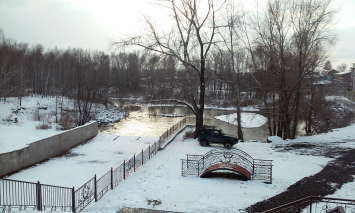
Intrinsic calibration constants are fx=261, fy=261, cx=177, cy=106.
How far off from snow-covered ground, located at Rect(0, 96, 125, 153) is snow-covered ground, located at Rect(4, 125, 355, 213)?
2058 mm

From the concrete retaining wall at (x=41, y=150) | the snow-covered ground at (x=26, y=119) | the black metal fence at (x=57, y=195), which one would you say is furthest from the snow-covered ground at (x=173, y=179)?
the snow-covered ground at (x=26, y=119)

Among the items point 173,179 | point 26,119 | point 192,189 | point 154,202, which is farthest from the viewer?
point 26,119

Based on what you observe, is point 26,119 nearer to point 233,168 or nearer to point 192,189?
point 192,189

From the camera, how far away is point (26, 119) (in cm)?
3575

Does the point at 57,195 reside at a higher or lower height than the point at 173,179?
higher

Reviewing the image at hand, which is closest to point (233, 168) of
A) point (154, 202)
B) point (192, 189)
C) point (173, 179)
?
point (192, 189)

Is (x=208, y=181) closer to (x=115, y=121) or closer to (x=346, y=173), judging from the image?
(x=346, y=173)

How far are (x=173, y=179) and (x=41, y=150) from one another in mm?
8917

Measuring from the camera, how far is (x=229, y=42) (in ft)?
80.1

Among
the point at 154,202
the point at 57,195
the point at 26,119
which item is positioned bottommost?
the point at 154,202

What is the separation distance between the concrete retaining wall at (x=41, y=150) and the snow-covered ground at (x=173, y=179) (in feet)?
1.95

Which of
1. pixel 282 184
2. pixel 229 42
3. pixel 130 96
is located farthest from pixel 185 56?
pixel 130 96

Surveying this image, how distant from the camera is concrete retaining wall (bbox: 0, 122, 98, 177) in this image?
43.4 ft

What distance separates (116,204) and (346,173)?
10.1m
